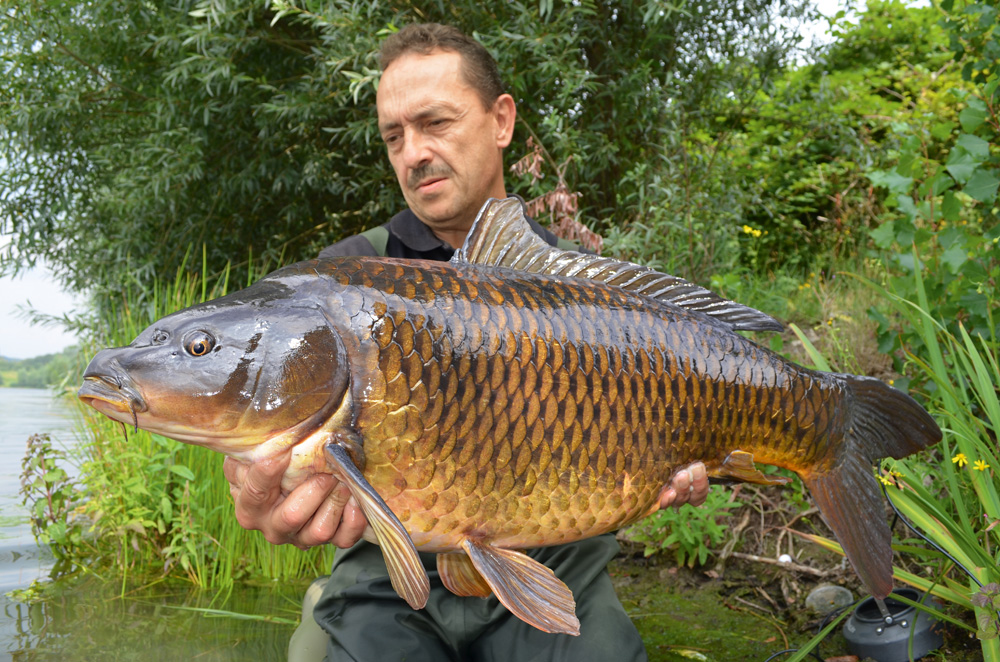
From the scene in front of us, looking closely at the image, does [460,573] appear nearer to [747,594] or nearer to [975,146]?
[747,594]

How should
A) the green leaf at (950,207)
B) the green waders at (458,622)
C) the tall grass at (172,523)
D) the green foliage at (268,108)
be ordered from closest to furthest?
1. the green waders at (458,622)
2. the green leaf at (950,207)
3. the tall grass at (172,523)
4. the green foliage at (268,108)

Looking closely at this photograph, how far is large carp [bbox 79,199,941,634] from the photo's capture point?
1.23 m

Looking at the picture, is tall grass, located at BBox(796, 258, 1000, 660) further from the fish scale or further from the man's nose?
the man's nose

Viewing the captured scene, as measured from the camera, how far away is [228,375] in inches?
48.1

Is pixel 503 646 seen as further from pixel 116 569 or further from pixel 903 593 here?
pixel 116 569

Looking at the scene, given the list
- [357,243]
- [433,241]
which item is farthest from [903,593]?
[357,243]

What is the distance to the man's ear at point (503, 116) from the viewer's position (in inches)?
105

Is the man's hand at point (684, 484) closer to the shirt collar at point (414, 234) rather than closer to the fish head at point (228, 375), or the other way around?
the fish head at point (228, 375)

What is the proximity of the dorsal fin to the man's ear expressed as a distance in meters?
1.15

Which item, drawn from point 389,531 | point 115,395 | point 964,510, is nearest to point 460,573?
point 389,531

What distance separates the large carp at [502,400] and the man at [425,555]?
13 centimetres

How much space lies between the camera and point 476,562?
136 centimetres

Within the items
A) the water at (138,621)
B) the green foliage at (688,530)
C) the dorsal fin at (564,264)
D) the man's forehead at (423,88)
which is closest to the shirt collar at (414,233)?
the man's forehead at (423,88)

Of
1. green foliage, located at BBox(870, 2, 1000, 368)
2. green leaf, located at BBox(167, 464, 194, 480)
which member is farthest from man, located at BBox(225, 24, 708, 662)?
green foliage, located at BBox(870, 2, 1000, 368)
